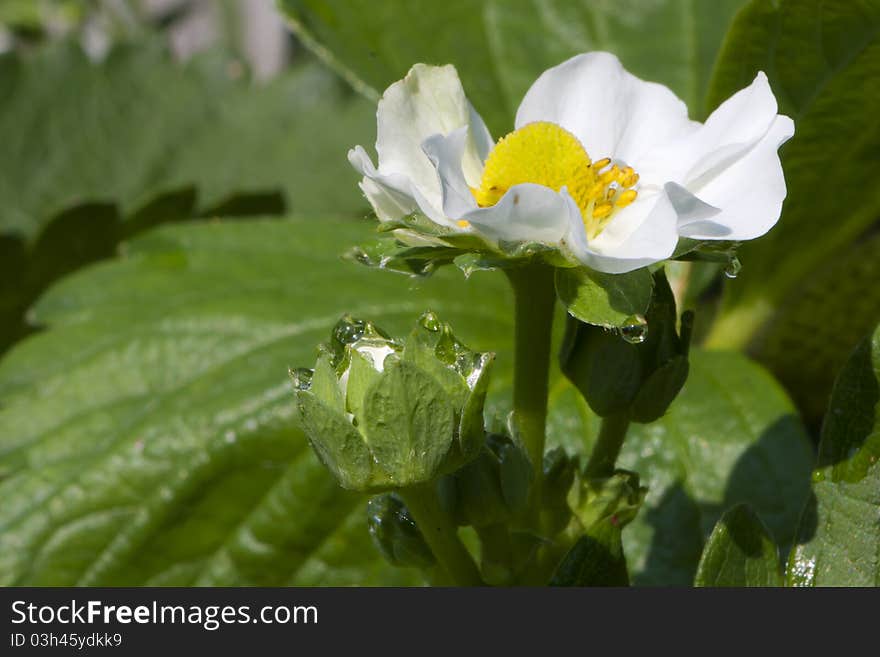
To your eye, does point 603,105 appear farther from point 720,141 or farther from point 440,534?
point 440,534

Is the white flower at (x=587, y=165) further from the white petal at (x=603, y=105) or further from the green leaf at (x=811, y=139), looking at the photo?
the green leaf at (x=811, y=139)

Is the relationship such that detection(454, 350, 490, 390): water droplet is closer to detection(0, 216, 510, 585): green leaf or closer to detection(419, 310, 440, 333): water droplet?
detection(419, 310, 440, 333): water droplet

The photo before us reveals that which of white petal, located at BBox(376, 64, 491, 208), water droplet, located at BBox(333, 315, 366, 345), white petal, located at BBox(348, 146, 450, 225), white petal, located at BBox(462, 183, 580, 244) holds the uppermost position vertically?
white petal, located at BBox(376, 64, 491, 208)

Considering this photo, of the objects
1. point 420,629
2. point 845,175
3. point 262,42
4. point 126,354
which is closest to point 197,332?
point 126,354

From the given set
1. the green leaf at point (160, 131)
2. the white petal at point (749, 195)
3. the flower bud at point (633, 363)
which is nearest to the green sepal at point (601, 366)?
the flower bud at point (633, 363)

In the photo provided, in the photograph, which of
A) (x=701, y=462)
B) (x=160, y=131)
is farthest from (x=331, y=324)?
(x=160, y=131)

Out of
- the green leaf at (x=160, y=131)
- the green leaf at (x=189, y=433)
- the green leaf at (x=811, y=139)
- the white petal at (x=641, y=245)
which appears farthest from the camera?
the green leaf at (x=160, y=131)

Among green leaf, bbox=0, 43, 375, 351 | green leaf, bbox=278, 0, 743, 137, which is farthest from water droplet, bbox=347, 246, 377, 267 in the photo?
green leaf, bbox=0, 43, 375, 351

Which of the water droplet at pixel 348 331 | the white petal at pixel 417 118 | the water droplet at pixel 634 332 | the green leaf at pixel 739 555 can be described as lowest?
the green leaf at pixel 739 555
